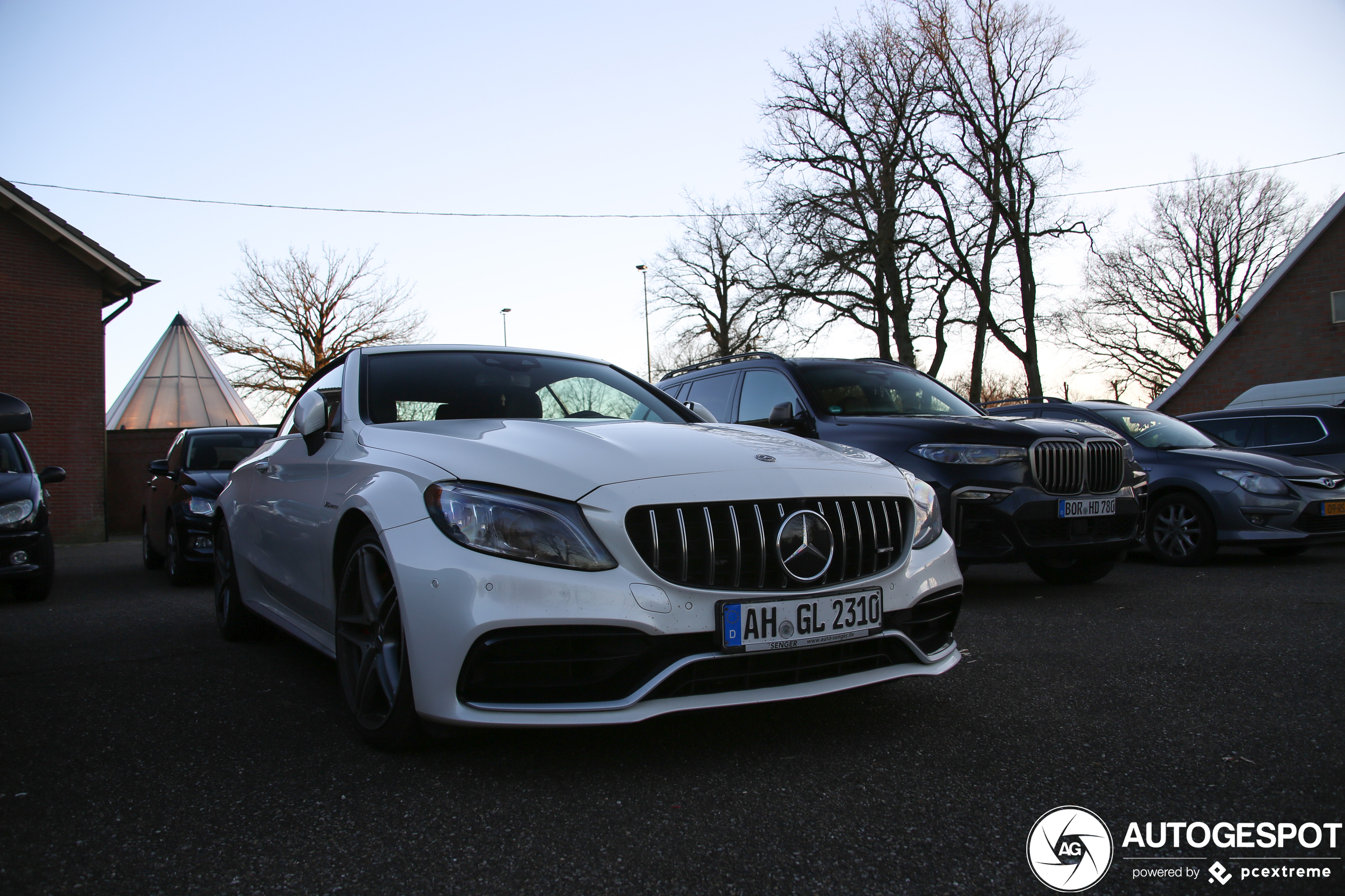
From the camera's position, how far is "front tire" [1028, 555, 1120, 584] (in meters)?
6.38

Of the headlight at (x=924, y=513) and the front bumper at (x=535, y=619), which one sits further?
the headlight at (x=924, y=513)

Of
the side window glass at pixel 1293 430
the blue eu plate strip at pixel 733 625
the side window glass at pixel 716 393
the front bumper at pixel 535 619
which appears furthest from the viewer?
the side window glass at pixel 1293 430

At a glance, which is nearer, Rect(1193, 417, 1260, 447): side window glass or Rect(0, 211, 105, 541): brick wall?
Rect(1193, 417, 1260, 447): side window glass

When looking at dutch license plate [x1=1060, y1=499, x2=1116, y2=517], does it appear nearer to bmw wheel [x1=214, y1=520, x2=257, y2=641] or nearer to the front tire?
the front tire

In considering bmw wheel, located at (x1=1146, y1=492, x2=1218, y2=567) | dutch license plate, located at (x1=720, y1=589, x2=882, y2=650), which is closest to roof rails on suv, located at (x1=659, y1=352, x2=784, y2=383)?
bmw wheel, located at (x1=1146, y1=492, x2=1218, y2=567)

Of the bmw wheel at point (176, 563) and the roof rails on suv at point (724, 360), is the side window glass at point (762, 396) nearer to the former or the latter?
the roof rails on suv at point (724, 360)

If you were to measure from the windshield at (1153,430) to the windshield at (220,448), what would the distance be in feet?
26.0

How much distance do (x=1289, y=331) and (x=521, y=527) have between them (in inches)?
999

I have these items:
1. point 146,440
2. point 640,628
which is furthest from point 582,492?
point 146,440

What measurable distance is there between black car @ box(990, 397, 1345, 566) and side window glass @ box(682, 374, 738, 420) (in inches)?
90.2

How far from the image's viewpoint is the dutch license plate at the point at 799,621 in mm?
2514

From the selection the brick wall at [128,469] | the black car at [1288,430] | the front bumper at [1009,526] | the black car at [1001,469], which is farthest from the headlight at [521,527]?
the brick wall at [128,469]

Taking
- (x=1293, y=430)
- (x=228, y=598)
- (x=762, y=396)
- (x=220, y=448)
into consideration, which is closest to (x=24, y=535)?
(x=220, y=448)

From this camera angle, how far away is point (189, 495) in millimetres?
7816
